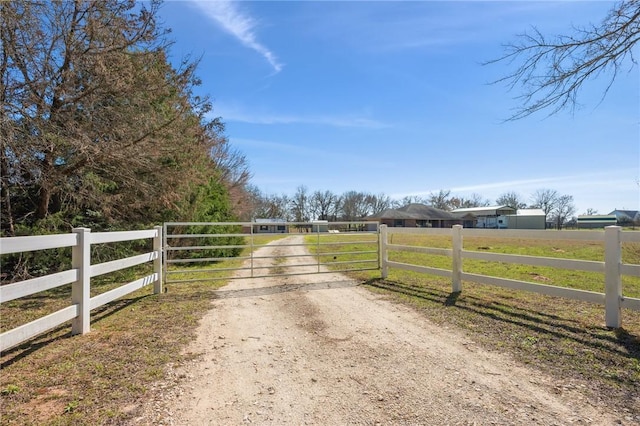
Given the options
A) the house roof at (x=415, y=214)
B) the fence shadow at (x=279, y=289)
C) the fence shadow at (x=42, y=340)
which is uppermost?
the house roof at (x=415, y=214)

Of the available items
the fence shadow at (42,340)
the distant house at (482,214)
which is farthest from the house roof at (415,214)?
the fence shadow at (42,340)

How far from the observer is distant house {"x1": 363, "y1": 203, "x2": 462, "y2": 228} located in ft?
201

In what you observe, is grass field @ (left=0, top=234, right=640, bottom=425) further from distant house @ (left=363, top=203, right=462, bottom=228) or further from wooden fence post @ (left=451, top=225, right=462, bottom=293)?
distant house @ (left=363, top=203, right=462, bottom=228)

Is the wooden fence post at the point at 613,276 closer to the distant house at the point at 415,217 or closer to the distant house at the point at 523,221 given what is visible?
the distant house at the point at 415,217

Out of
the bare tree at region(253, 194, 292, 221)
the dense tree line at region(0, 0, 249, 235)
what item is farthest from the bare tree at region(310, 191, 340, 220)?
the dense tree line at region(0, 0, 249, 235)

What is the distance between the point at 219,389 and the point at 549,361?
3052mm

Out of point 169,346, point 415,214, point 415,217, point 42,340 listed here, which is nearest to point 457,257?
point 169,346

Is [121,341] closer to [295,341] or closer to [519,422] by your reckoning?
[295,341]

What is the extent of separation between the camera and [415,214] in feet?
206

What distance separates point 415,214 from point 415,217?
45.2 inches

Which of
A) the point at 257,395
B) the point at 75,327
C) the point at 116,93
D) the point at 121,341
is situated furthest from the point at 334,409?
the point at 116,93

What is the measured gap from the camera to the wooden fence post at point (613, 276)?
439 centimetres

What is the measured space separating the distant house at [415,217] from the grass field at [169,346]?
53.2 m

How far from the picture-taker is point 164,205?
10.5 meters
